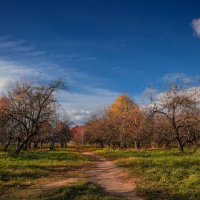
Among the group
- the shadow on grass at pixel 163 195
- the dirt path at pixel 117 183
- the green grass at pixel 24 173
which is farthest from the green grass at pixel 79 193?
the green grass at pixel 24 173

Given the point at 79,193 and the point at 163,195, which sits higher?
the point at 79,193

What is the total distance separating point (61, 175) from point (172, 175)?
8.50 m

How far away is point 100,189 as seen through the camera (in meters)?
19.9

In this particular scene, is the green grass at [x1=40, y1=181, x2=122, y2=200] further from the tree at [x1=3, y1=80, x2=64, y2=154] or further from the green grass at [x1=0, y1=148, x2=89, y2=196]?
the tree at [x1=3, y1=80, x2=64, y2=154]

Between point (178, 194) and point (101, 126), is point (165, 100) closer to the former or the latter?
point (178, 194)

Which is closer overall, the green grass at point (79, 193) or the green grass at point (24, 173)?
the green grass at point (79, 193)

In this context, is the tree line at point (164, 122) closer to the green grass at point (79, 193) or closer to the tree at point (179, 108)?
the tree at point (179, 108)

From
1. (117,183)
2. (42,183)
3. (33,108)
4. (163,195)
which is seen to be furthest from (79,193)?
(33,108)

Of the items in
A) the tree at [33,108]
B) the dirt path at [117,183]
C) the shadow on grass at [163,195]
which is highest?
the tree at [33,108]

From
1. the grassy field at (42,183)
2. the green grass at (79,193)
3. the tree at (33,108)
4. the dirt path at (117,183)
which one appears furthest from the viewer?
the tree at (33,108)

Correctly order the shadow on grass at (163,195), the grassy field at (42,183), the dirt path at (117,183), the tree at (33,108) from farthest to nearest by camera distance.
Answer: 1. the tree at (33,108)
2. the dirt path at (117,183)
3. the grassy field at (42,183)
4. the shadow on grass at (163,195)

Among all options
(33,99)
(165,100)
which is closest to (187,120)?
(165,100)

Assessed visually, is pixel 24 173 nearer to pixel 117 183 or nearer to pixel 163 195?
pixel 117 183

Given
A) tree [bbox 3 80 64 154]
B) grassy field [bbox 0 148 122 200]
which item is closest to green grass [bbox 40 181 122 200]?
grassy field [bbox 0 148 122 200]
